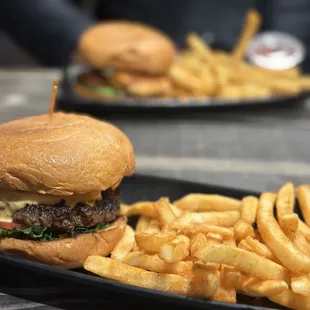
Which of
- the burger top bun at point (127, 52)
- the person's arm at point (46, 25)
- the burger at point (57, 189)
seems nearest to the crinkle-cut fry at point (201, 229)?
the burger at point (57, 189)

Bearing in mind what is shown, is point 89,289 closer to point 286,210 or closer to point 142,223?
point 142,223

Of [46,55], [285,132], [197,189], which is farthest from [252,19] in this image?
[197,189]

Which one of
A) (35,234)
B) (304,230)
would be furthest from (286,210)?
(35,234)

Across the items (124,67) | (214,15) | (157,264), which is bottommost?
(157,264)

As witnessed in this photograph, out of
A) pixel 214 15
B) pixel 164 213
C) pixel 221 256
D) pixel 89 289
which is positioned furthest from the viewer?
pixel 214 15

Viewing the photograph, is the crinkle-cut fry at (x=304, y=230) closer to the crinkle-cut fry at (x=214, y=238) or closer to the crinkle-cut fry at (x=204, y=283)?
the crinkle-cut fry at (x=214, y=238)

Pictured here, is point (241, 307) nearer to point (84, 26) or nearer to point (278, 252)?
point (278, 252)

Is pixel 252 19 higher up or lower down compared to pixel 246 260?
higher up
